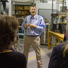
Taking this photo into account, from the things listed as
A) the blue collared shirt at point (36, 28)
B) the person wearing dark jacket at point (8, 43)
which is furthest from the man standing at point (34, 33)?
the person wearing dark jacket at point (8, 43)

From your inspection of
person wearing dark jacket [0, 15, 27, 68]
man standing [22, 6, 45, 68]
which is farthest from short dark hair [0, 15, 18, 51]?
man standing [22, 6, 45, 68]

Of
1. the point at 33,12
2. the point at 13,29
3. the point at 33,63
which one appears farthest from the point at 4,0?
the point at 13,29

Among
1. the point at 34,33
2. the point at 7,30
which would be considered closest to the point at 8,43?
the point at 7,30

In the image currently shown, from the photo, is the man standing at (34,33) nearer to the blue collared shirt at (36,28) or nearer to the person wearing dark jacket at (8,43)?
the blue collared shirt at (36,28)

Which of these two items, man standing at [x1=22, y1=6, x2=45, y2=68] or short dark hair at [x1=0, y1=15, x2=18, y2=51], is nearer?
short dark hair at [x1=0, y1=15, x2=18, y2=51]

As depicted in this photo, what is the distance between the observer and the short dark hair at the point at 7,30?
97 cm

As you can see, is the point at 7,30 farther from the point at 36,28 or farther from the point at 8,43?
the point at 36,28

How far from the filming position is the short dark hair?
38.0 inches

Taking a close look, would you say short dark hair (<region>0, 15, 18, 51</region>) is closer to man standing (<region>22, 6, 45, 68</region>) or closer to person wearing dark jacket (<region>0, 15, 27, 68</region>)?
person wearing dark jacket (<region>0, 15, 27, 68</region>)

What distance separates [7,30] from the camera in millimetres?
982

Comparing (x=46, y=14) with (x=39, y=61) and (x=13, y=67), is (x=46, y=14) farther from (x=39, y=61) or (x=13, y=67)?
(x=13, y=67)

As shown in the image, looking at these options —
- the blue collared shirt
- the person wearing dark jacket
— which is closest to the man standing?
the blue collared shirt

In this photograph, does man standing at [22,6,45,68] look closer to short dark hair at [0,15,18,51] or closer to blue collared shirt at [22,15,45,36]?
blue collared shirt at [22,15,45,36]

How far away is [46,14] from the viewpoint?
6.97 metres
